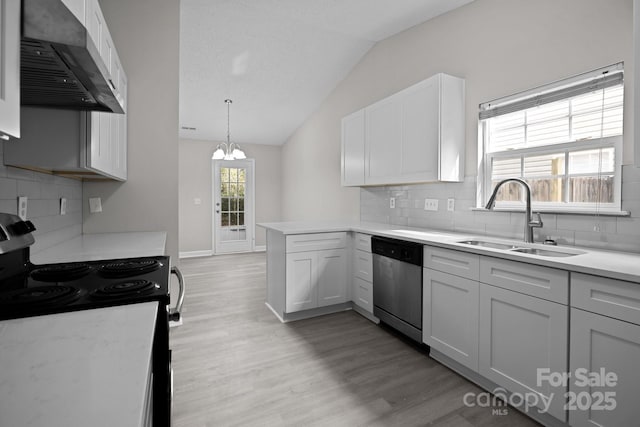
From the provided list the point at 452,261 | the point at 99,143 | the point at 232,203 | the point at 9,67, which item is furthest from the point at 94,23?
the point at 232,203

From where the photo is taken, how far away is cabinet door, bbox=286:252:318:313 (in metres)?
2.94

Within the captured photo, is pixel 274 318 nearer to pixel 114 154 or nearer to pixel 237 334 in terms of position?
pixel 237 334

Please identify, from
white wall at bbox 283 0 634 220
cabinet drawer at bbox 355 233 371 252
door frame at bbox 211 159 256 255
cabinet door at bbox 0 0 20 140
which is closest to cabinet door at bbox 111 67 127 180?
cabinet door at bbox 0 0 20 140

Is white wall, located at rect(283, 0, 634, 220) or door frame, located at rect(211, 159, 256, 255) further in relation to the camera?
door frame, located at rect(211, 159, 256, 255)

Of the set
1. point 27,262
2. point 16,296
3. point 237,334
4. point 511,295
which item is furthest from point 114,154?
point 511,295

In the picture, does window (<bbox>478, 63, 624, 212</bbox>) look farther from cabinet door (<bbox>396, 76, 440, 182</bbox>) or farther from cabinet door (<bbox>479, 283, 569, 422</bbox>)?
cabinet door (<bbox>479, 283, 569, 422</bbox>)

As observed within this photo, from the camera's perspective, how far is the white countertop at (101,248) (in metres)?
1.65

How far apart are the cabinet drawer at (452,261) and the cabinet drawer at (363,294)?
830mm

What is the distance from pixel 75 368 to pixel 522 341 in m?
1.91

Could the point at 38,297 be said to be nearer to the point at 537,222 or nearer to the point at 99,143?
the point at 99,143

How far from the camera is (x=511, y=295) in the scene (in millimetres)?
1721

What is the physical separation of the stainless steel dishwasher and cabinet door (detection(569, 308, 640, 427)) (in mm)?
1009

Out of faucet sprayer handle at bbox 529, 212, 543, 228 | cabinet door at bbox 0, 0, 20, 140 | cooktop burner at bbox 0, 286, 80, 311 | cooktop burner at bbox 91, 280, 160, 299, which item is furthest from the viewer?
faucet sprayer handle at bbox 529, 212, 543, 228

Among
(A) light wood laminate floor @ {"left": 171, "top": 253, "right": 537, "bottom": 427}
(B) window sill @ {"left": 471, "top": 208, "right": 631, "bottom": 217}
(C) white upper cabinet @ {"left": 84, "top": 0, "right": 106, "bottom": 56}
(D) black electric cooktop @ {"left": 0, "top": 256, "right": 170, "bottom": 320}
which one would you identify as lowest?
(A) light wood laminate floor @ {"left": 171, "top": 253, "right": 537, "bottom": 427}
